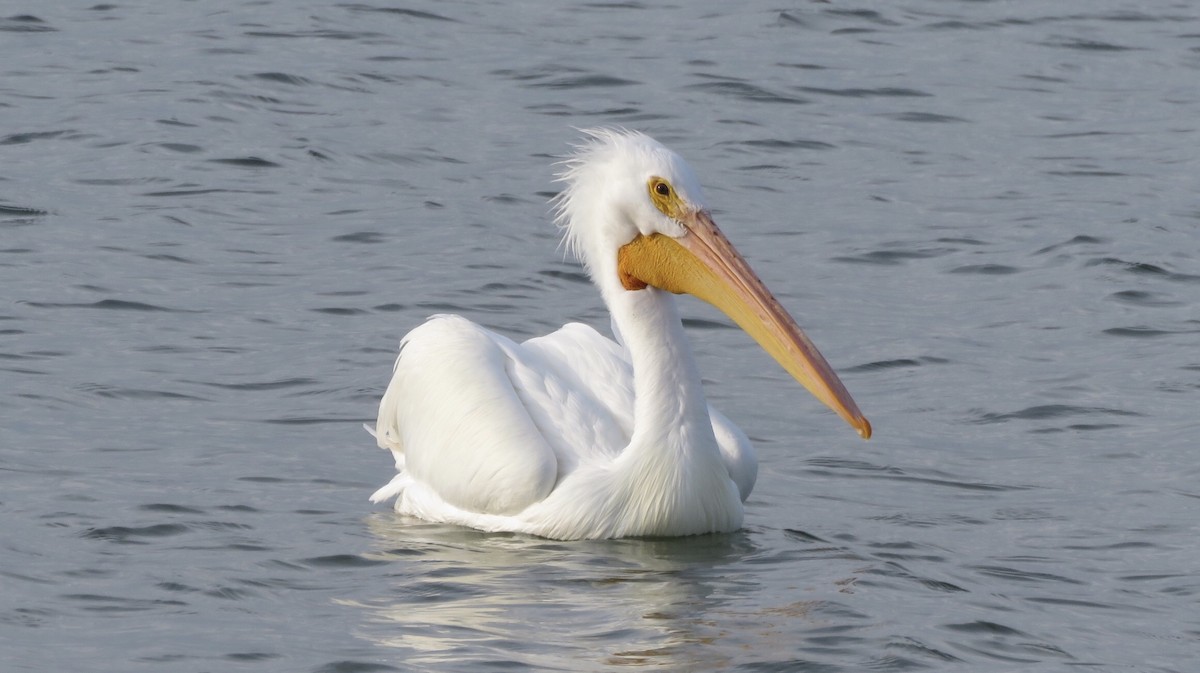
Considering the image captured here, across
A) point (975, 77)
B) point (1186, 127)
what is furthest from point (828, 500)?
point (975, 77)

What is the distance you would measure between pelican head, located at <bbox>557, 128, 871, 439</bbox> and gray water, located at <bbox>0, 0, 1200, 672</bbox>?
24.1 inches

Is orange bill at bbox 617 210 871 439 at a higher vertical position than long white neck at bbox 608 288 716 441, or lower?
higher

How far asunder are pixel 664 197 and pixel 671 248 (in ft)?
0.49

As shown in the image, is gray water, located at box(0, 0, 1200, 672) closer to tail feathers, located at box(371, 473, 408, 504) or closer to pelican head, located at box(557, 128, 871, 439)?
tail feathers, located at box(371, 473, 408, 504)

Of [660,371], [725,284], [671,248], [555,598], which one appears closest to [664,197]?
[671,248]

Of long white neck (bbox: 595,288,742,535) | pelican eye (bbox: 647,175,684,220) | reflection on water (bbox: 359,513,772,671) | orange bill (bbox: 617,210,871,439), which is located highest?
pelican eye (bbox: 647,175,684,220)

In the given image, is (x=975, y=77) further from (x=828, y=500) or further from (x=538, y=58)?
(x=828, y=500)

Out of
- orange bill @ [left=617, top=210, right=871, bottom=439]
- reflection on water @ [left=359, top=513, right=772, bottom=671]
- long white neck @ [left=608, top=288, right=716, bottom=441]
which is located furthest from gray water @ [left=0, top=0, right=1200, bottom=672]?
orange bill @ [left=617, top=210, right=871, bottom=439]

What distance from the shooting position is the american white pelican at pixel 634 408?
6.09 metres

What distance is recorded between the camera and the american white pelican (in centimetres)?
609

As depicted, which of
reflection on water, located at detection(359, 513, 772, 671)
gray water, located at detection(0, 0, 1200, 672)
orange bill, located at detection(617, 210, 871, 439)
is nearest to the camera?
reflection on water, located at detection(359, 513, 772, 671)

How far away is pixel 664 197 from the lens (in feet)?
20.1

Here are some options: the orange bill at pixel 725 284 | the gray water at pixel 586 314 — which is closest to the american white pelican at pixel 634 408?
the orange bill at pixel 725 284

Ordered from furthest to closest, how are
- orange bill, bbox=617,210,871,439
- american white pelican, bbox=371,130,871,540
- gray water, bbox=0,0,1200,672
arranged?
american white pelican, bbox=371,130,871,540 → orange bill, bbox=617,210,871,439 → gray water, bbox=0,0,1200,672
